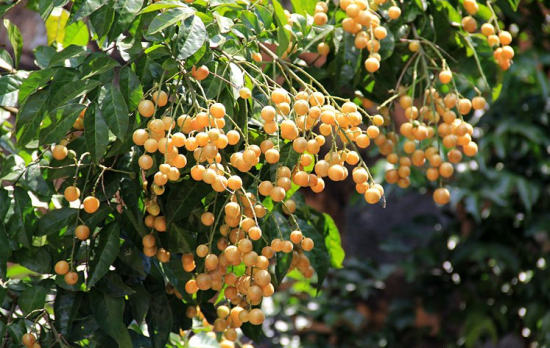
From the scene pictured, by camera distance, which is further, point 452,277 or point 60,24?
point 452,277

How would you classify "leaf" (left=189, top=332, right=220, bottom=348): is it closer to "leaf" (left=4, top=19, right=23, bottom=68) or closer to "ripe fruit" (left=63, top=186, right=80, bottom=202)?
"ripe fruit" (left=63, top=186, right=80, bottom=202)

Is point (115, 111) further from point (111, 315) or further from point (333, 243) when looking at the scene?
point (333, 243)

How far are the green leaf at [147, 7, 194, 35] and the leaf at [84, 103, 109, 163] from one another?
123 mm

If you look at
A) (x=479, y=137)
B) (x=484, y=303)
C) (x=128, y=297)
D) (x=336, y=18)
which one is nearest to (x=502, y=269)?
(x=484, y=303)

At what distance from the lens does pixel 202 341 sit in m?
1.23

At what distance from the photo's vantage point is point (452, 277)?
243 cm

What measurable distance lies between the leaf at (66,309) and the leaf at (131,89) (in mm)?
282

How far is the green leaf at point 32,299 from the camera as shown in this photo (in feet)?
3.18

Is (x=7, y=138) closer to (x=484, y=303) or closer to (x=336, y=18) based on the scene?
(x=336, y=18)

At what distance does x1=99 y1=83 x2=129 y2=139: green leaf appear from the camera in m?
0.84

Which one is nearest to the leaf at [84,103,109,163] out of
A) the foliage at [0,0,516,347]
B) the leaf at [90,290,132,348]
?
the foliage at [0,0,516,347]

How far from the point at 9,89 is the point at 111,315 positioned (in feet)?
1.05

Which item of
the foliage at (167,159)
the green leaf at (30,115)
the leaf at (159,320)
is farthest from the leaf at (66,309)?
the green leaf at (30,115)

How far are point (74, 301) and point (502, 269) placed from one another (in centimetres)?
159
